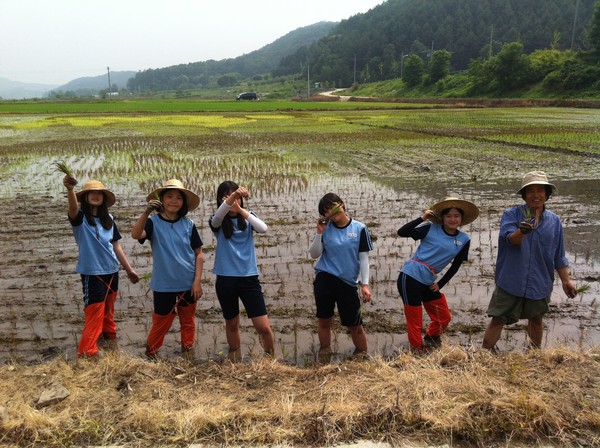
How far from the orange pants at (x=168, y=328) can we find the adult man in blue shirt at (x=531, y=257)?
2390 mm

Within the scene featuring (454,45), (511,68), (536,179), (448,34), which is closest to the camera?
(536,179)

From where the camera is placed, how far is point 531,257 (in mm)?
3404

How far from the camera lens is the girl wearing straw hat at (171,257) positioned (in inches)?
140

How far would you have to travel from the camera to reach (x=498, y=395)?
8.71ft

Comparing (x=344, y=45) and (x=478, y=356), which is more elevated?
(x=344, y=45)

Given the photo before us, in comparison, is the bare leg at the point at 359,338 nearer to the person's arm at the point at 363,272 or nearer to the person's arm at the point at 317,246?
the person's arm at the point at 363,272

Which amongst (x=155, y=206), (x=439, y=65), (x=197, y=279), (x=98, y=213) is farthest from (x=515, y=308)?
(x=439, y=65)

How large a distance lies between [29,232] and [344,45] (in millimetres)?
121210

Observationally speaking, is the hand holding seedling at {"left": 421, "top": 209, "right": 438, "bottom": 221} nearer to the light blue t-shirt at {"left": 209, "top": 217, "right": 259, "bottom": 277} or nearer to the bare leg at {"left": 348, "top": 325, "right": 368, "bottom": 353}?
the bare leg at {"left": 348, "top": 325, "right": 368, "bottom": 353}

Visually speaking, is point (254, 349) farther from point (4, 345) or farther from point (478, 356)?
point (4, 345)

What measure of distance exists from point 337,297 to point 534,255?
1510 millimetres

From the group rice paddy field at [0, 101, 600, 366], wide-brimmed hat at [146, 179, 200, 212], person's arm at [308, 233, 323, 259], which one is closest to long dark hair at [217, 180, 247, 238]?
wide-brimmed hat at [146, 179, 200, 212]

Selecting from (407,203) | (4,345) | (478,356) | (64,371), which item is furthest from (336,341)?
(407,203)

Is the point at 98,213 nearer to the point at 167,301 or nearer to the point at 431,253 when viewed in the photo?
the point at 167,301
